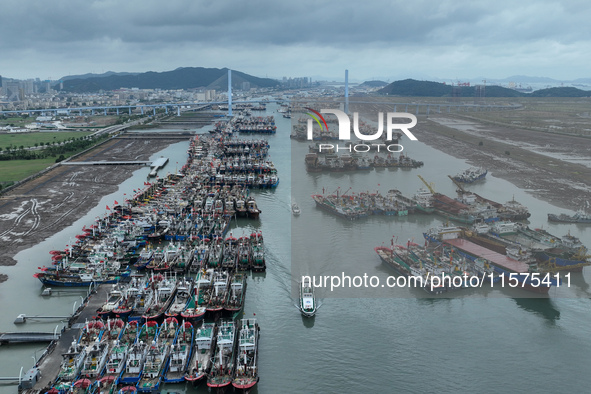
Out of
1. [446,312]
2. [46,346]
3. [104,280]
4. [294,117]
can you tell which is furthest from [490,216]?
[294,117]

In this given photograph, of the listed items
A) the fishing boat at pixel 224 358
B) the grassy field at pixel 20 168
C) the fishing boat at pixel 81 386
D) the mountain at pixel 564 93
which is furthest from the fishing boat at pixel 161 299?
the mountain at pixel 564 93

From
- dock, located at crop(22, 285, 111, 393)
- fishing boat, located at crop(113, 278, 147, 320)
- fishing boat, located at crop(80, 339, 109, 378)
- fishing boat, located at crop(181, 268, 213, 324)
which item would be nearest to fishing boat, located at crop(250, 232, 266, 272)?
fishing boat, located at crop(181, 268, 213, 324)

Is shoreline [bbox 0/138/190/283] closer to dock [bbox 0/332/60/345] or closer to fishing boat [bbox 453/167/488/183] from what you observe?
dock [bbox 0/332/60/345]

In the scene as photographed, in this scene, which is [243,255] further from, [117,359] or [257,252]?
[117,359]

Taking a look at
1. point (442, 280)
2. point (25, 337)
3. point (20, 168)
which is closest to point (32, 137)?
point (20, 168)

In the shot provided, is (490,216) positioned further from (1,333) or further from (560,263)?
(1,333)

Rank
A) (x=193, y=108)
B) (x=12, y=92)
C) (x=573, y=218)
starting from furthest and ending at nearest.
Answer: (x=12, y=92), (x=193, y=108), (x=573, y=218)
